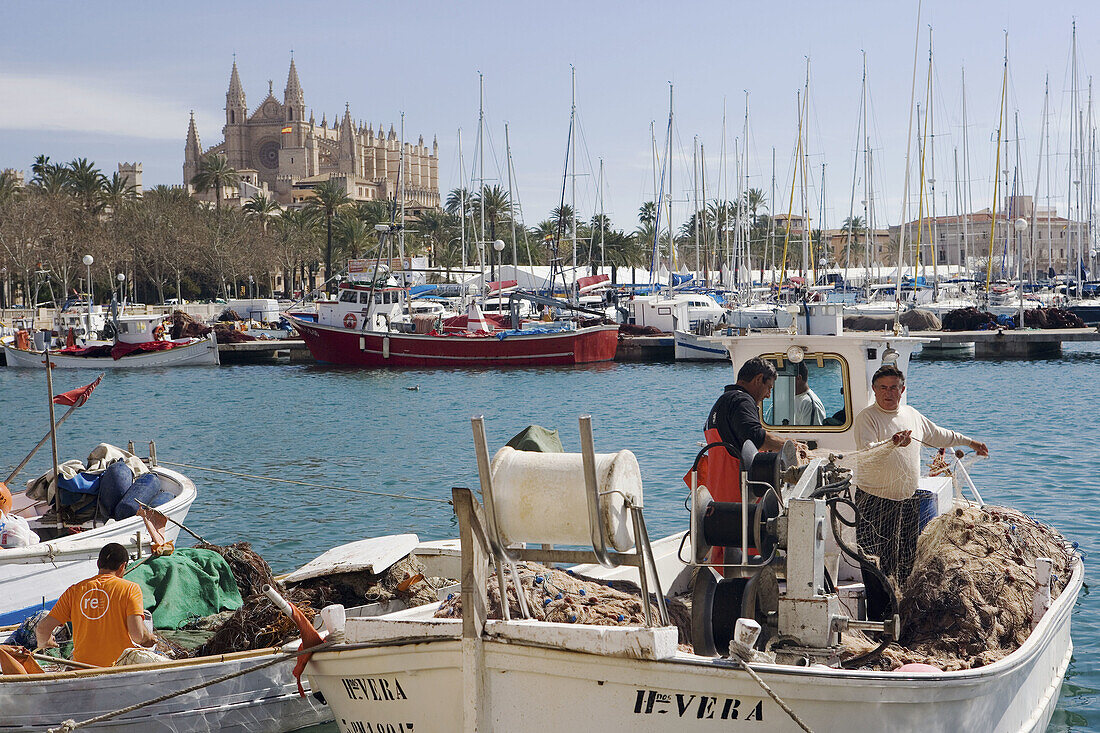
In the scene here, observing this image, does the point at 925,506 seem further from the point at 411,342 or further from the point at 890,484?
the point at 411,342

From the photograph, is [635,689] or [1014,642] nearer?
[635,689]

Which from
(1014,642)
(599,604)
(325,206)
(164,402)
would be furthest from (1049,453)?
(325,206)

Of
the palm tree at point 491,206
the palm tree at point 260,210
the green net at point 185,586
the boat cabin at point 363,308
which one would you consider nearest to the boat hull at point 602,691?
the green net at point 185,586

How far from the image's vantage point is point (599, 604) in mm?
6652

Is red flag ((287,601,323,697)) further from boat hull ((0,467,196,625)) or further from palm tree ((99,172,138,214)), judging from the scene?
palm tree ((99,172,138,214))

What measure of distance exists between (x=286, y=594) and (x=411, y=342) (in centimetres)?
3851

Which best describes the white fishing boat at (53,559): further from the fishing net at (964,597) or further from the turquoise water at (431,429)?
the fishing net at (964,597)

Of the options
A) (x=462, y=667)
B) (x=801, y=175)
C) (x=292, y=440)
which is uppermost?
(x=801, y=175)

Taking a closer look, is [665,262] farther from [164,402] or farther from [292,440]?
[292,440]

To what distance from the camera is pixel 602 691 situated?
5.30m

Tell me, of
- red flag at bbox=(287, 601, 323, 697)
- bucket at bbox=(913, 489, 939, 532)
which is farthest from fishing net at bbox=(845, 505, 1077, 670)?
red flag at bbox=(287, 601, 323, 697)

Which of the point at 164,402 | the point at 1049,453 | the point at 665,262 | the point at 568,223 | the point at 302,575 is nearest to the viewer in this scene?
the point at 302,575

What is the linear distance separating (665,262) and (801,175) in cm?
4516

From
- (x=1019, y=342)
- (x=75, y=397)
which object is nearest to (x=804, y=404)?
(x=75, y=397)
